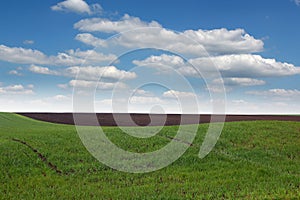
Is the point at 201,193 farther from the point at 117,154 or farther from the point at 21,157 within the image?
the point at 21,157

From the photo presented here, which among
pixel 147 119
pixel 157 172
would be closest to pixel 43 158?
pixel 157 172

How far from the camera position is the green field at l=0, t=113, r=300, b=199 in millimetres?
18422

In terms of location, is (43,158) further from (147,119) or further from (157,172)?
(147,119)

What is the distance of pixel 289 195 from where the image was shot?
17.1m

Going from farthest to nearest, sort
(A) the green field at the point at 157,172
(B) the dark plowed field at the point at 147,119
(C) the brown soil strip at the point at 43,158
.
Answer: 1. (B) the dark plowed field at the point at 147,119
2. (C) the brown soil strip at the point at 43,158
3. (A) the green field at the point at 157,172

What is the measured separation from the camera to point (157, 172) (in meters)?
22.9

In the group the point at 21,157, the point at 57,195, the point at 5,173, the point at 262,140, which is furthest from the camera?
the point at 262,140

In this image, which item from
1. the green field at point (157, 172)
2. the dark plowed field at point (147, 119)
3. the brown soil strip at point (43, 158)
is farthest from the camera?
the dark plowed field at point (147, 119)

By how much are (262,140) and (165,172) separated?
1275cm

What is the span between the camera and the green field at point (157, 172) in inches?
725

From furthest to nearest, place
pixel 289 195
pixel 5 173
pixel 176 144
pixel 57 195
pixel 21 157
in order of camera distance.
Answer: pixel 176 144, pixel 21 157, pixel 5 173, pixel 57 195, pixel 289 195

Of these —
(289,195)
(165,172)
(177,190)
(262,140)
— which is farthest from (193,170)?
(262,140)

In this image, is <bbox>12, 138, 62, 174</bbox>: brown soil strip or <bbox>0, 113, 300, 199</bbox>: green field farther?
<bbox>12, 138, 62, 174</bbox>: brown soil strip

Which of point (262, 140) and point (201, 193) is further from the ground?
point (262, 140)
